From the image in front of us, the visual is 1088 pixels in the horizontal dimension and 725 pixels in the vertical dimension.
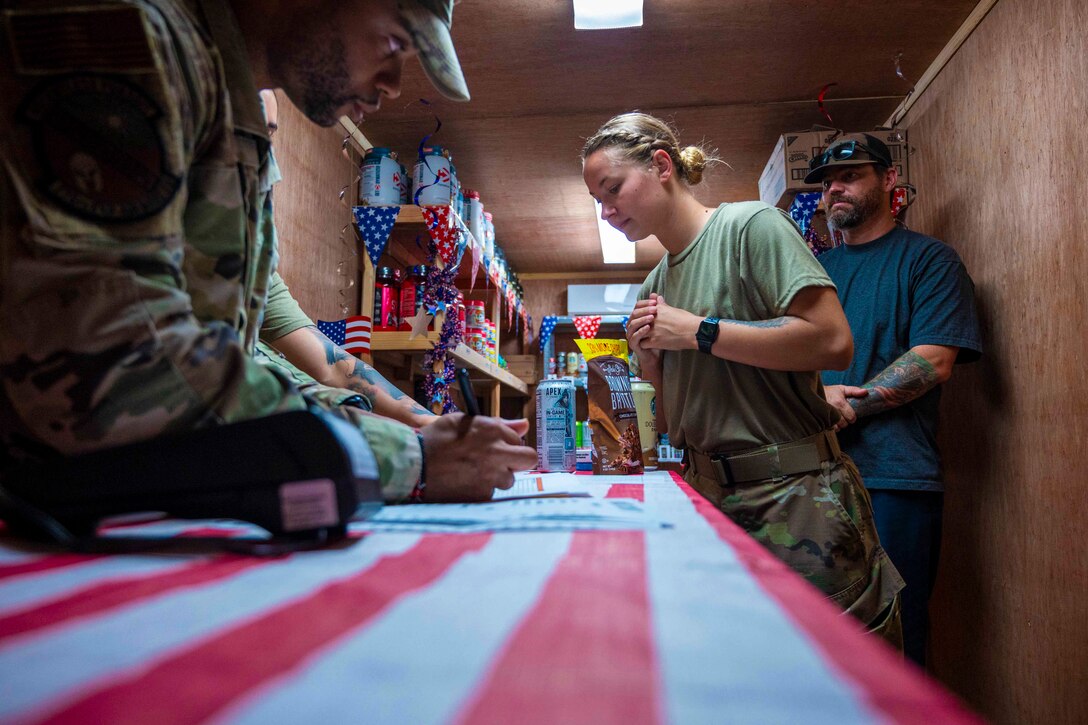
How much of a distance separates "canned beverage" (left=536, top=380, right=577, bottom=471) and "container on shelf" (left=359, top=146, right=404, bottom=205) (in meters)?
1.27

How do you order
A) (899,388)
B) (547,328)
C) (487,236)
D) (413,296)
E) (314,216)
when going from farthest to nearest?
1. (547,328)
2. (487,236)
3. (413,296)
4. (314,216)
5. (899,388)

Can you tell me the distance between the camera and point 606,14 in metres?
2.19

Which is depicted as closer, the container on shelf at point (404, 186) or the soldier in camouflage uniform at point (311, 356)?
the soldier in camouflage uniform at point (311, 356)

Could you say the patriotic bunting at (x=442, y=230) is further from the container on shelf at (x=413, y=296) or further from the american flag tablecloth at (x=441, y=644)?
the american flag tablecloth at (x=441, y=644)

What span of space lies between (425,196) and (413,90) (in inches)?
16.3

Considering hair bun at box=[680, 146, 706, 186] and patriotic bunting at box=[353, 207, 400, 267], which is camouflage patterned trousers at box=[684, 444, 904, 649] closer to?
hair bun at box=[680, 146, 706, 186]

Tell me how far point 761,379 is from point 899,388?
687 millimetres

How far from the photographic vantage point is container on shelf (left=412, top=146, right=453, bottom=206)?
8.82 ft

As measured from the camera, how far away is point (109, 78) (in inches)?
24.8

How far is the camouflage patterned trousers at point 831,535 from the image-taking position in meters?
1.40

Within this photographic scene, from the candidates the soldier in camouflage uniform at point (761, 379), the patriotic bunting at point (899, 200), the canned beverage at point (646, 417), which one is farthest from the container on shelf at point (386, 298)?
the patriotic bunting at point (899, 200)

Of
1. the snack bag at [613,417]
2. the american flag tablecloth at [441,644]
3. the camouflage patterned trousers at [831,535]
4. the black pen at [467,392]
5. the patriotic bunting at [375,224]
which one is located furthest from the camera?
the patriotic bunting at [375,224]

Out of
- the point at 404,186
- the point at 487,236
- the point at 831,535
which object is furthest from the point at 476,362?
the point at 831,535

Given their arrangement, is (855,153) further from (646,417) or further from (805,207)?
(646,417)
